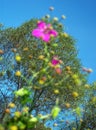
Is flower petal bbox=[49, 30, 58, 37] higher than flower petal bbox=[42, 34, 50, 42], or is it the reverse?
flower petal bbox=[49, 30, 58, 37]

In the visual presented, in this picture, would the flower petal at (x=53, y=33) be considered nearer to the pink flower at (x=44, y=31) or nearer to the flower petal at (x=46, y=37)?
the pink flower at (x=44, y=31)

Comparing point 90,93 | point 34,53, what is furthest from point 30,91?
point 90,93

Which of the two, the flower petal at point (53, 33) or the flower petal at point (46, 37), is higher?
the flower petal at point (53, 33)

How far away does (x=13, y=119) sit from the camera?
779 cm

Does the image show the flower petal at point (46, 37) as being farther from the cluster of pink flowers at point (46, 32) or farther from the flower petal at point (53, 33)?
the flower petal at point (53, 33)

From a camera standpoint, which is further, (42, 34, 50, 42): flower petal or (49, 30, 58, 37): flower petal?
(49, 30, 58, 37): flower petal

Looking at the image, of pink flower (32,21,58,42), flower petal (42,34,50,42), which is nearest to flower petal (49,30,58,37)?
pink flower (32,21,58,42)

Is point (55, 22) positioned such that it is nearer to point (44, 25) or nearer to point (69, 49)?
point (44, 25)

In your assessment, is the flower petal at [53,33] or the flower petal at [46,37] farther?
the flower petal at [53,33]

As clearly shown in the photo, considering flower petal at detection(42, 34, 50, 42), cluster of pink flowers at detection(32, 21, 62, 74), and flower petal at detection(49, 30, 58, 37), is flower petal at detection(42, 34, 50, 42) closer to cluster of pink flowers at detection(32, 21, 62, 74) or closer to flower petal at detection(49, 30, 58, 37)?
cluster of pink flowers at detection(32, 21, 62, 74)

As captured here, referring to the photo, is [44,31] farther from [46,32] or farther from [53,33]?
[53,33]

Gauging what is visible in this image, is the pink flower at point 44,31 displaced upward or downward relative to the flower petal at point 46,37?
upward

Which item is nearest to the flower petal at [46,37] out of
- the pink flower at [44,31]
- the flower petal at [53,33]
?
the pink flower at [44,31]

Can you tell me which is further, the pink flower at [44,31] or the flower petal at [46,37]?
the pink flower at [44,31]
